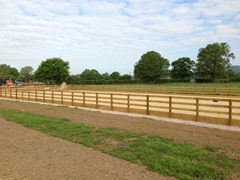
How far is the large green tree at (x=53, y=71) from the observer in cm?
7356

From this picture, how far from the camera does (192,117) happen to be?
10.2 m

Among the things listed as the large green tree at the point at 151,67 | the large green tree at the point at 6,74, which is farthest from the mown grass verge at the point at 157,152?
the large green tree at the point at 6,74

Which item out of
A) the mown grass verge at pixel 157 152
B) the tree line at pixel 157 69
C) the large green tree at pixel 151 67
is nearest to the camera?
the mown grass verge at pixel 157 152

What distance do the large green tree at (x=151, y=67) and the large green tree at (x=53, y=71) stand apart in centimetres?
2418

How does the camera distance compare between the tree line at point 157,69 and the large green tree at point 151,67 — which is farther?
the large green tree at point 151,67

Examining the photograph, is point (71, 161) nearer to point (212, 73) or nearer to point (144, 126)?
point (144, 126)

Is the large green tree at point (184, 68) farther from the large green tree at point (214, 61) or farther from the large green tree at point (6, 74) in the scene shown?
the large green tree at point (6, 74)

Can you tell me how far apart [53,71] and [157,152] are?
235ft

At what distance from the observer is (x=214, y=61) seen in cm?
7450

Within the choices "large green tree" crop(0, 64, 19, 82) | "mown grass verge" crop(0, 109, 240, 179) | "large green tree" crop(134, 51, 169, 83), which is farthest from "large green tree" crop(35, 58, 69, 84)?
"mown grass verge" crop(0, 109, 240, 179)

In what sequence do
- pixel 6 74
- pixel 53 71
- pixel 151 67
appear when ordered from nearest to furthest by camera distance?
pixel 53 71 → pixel 151 67 → pixel 6 74

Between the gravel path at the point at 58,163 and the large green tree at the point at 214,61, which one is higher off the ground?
the large green tree at the point at 214,61

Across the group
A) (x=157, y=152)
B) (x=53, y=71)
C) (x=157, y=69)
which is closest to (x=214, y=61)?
(x=157, y=69)

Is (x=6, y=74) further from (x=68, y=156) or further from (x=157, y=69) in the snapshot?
(x=68, y=156)
